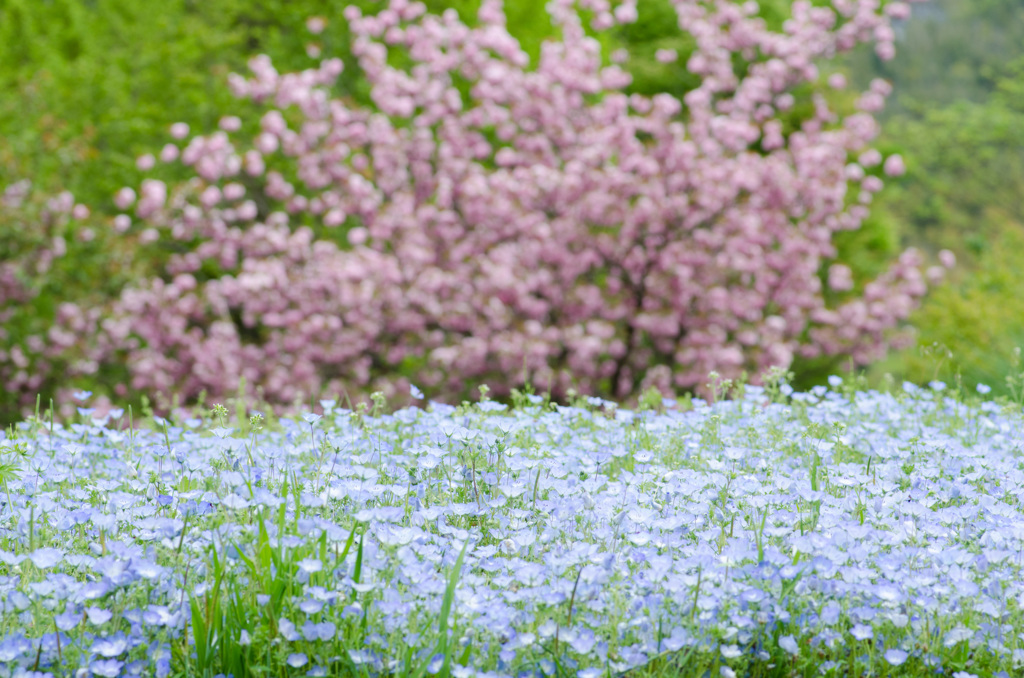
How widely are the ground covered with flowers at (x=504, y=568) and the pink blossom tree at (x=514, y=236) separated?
22.4ft

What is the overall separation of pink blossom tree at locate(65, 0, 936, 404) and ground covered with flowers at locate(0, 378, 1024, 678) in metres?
6.82

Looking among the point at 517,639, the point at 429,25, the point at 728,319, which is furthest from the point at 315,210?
the point at 517,639

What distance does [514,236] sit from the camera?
10.4 metres

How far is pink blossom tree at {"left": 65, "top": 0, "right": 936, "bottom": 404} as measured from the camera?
10055 mm

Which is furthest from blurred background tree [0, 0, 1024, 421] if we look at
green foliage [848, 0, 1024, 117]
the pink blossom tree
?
green foliage [848, 0, 1024, 117]

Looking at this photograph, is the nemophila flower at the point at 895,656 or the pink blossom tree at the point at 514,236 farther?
the pink blossom tree at the point at 514,236

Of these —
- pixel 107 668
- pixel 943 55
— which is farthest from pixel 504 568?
pixel 943 55

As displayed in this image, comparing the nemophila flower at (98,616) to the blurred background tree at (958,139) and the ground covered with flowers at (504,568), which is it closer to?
the ground covered with flowers at (504,568)

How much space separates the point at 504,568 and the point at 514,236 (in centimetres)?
817

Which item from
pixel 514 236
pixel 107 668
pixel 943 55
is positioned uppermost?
pixel 107 668

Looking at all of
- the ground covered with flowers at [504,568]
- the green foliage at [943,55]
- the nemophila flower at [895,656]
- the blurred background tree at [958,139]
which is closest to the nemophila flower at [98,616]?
the ground covered with flowers at [504,568]

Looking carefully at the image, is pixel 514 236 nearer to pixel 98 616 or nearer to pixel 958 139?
pixel 98 616

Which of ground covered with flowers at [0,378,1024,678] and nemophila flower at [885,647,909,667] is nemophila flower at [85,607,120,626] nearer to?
A: ground covered with flowers at [0,378,1024,678]

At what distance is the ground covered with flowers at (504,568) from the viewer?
2166mm
